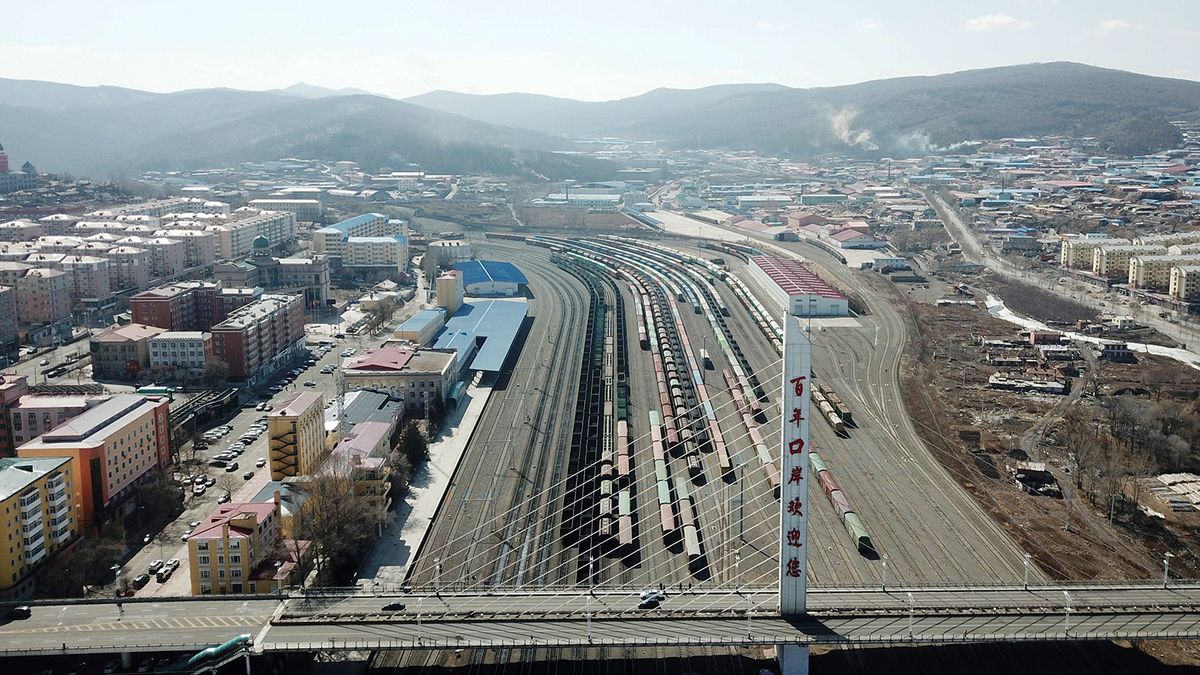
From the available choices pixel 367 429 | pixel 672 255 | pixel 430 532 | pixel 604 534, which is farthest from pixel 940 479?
pixel 672 255

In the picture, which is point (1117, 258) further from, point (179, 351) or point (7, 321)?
point (7, 321)

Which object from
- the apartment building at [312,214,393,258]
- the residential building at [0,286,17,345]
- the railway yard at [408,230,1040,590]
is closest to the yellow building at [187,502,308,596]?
the railway yard at [408,230,1040,590]

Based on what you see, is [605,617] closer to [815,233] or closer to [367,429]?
[367,429]

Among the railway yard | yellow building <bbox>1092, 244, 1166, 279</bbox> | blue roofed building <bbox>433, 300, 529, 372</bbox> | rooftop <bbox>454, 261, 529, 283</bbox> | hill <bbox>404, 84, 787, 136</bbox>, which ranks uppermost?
hill <bbox>404, 84, 787, 136</bbox>

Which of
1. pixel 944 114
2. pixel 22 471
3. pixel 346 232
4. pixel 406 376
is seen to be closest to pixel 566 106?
pixel 944 114

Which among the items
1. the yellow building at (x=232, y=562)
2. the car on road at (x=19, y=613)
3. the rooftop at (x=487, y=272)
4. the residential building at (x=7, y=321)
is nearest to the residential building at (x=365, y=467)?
the yellow building at (x=232, y=562)

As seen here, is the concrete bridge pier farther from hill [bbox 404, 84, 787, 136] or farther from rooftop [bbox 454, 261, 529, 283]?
hill [bbox 404, 84, 787, 136]

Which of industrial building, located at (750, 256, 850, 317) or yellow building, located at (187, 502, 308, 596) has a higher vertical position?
industrial building, located at (750, 256, 850, 317)

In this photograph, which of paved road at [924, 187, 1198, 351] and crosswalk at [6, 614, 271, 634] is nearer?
crosswalk at [6, 614, 271, 634]
